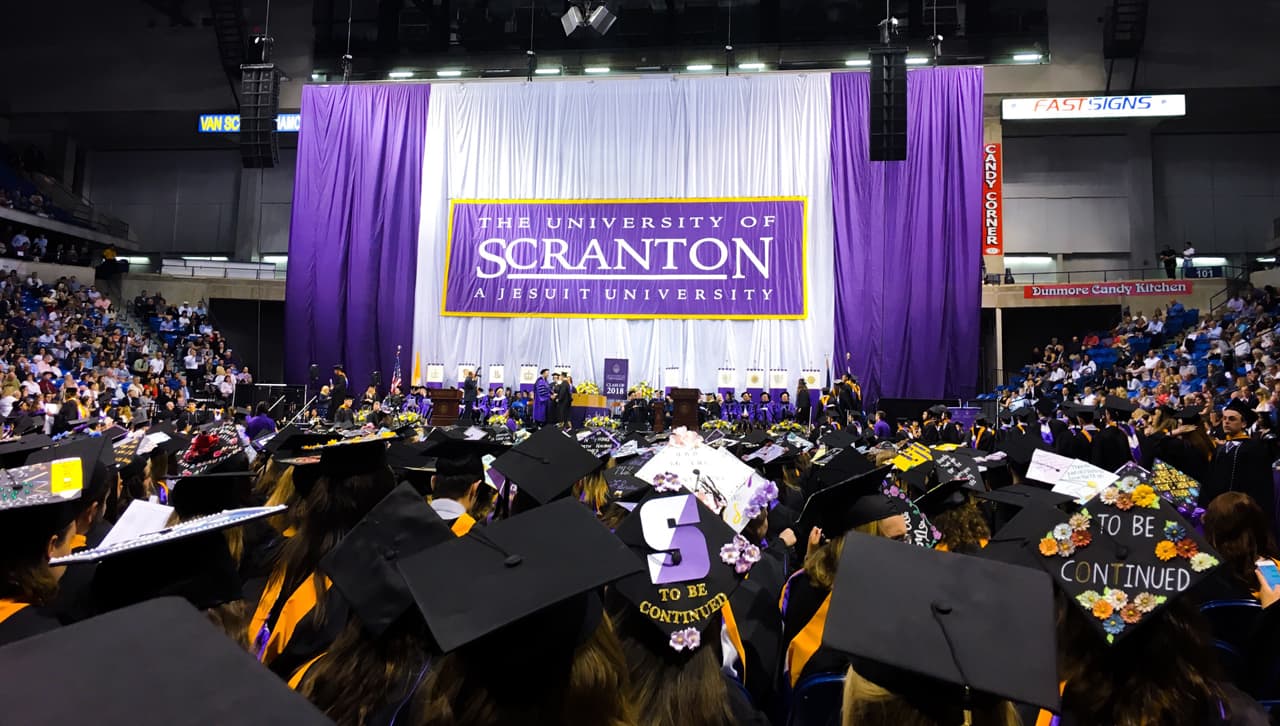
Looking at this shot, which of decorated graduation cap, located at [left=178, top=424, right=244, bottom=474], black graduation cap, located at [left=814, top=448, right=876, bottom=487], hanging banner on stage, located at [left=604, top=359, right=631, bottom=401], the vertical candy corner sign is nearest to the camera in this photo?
black graduation cap, located at [left=814, top=448, right=876, bottom=487]

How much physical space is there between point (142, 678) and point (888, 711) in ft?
3.79

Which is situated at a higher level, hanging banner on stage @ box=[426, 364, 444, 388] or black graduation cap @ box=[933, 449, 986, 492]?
hanging banner on stage @ box=[426, 364, 444, 388]

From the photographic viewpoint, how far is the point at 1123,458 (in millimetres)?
8094

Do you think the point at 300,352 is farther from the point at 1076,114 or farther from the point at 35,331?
the point at 1076,114

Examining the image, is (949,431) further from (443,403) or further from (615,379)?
(443,403)

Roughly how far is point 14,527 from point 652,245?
Answer: 65.0ft

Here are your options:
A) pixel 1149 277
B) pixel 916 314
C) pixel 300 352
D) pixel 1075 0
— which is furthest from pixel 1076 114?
pixel 300 352

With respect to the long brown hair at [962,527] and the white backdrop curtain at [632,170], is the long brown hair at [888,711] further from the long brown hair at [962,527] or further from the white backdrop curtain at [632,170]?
the white backdrop curtain at [632,170]

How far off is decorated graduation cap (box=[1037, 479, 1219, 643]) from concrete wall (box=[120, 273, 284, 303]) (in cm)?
2648

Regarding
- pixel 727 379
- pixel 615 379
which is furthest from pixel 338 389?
pixel 727 379

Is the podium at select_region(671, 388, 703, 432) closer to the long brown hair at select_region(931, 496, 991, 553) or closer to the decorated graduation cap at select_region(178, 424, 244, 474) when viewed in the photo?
the decorated graduation cap at select_region(178, 424, 244, 474)

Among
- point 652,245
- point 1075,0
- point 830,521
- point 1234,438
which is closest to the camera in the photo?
point 830,521

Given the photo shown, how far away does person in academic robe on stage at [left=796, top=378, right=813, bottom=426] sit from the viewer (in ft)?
63.6

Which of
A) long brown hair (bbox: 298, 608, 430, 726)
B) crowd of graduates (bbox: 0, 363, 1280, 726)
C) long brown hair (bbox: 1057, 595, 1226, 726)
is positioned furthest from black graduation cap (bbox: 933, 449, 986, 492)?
long brown hair (bbox: 298, 608, 430, 726)
